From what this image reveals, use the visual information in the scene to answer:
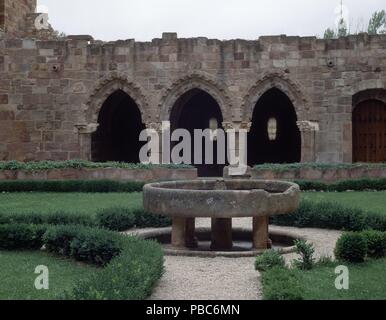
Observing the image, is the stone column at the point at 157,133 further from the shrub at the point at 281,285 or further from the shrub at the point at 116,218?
the shrub at the point at 281,285

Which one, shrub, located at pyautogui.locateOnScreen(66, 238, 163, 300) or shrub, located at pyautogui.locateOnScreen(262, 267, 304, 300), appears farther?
shrub, located at pyautogui.locateOnScreen(262, 267, 304, 300)

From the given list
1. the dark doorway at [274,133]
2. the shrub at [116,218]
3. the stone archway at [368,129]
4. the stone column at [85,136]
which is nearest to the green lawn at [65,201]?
the shrub at [116,218]

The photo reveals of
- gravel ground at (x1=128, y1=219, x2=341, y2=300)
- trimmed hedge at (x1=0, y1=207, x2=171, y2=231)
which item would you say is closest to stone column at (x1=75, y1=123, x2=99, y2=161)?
trimmed hedge at (x1=0, y1=207, x2=171, y2=231)

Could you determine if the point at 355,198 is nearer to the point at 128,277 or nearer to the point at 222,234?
the point at 222,234

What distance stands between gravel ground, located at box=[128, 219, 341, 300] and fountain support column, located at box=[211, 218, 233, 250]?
3.67ft

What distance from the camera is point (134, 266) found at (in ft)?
22.1

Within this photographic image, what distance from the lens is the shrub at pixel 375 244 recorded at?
28.0ft

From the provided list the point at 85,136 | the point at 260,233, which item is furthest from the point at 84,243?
the point at 85,136

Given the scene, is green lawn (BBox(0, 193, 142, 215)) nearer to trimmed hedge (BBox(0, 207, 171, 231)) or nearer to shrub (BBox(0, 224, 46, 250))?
trimmed hedge (BBox(0, 207, 171, 231))

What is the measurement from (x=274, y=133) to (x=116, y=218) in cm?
1437

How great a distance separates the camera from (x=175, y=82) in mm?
19922

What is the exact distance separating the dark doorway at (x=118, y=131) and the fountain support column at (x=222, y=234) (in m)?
11.5

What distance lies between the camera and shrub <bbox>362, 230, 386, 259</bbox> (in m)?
8.53
